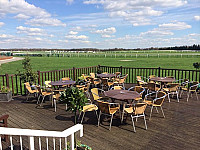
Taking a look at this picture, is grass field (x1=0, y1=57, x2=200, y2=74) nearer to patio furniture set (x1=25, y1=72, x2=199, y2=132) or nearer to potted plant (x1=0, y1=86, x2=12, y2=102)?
potted plant (x1=0, y1=86, x2=12, y2=102)

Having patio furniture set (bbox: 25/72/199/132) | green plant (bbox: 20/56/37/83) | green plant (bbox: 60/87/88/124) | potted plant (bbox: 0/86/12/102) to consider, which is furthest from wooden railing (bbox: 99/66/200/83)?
potted plant (bbox: 0/86/12/102)

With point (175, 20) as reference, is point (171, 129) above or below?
below

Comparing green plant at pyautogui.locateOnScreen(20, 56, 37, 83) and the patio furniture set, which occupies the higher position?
green plant at pyautogui.locateOnScreen(20, 56, 37, 83)

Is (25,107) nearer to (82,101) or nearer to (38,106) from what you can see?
(38,106)

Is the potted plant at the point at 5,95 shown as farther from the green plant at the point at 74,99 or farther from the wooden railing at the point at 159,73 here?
the wooden railing at the point at 159,73

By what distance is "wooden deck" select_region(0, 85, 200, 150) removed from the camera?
11.6 feet

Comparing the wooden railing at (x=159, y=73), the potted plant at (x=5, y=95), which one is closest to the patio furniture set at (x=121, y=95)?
the potted plant at (x=5, y=95)

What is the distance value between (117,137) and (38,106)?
354 cm

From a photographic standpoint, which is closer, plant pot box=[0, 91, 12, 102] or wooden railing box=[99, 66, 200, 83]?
plant pot box=[0, 91, 12, 102]

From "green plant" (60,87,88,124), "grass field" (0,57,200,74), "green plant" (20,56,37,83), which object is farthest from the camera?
"grass field" (0,57,200,74)

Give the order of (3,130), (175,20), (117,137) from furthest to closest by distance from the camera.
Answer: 1. (175,20)
2. (117,137)
3. (3,130)

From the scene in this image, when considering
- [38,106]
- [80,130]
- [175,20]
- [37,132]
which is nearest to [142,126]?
[80,130]

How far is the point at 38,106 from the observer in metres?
6.09

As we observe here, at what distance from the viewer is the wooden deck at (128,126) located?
3.54 meters
